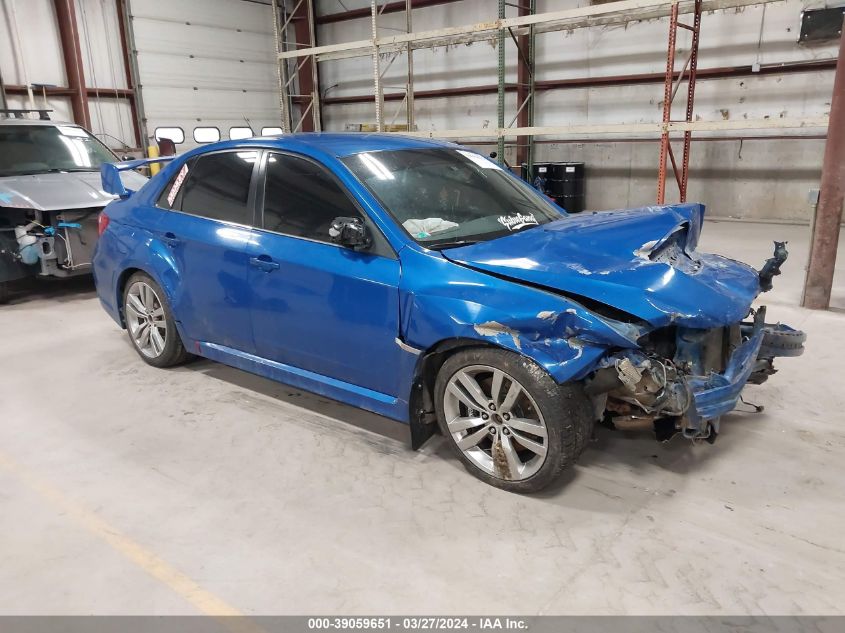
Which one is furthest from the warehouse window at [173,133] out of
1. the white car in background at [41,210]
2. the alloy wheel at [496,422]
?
the alloy wheel at [496,422]

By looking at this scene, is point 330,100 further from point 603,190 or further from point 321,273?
point 321,273

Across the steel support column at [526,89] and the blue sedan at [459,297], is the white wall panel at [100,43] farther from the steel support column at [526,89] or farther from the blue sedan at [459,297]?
the blue sedan at [459,297]

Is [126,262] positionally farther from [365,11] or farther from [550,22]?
[365,11]

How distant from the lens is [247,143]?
369cm

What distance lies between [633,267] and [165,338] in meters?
3.11

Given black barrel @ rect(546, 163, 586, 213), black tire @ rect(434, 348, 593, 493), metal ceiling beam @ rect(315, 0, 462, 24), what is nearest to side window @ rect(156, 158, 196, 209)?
black tire @ rect(434, 348, 593, 493)

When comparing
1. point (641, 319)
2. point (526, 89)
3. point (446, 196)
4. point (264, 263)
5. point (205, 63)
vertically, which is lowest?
point (641, 319)

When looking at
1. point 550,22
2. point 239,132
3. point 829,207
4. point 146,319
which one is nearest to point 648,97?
point 550,22

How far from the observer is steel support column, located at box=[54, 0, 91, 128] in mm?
11969

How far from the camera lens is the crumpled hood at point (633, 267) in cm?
254

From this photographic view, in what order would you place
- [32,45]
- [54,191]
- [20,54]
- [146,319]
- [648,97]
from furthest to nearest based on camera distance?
[648,97] < [32,45] < [20,54] < [54,191] < [146,319]

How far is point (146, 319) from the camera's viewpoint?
14.3 ft

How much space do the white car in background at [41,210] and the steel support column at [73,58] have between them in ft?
19.2

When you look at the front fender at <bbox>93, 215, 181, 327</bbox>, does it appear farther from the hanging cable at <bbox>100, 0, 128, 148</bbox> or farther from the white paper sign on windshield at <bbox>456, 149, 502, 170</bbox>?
the hanging cable at <bbox>100, 0, 128, 148</bbox>
